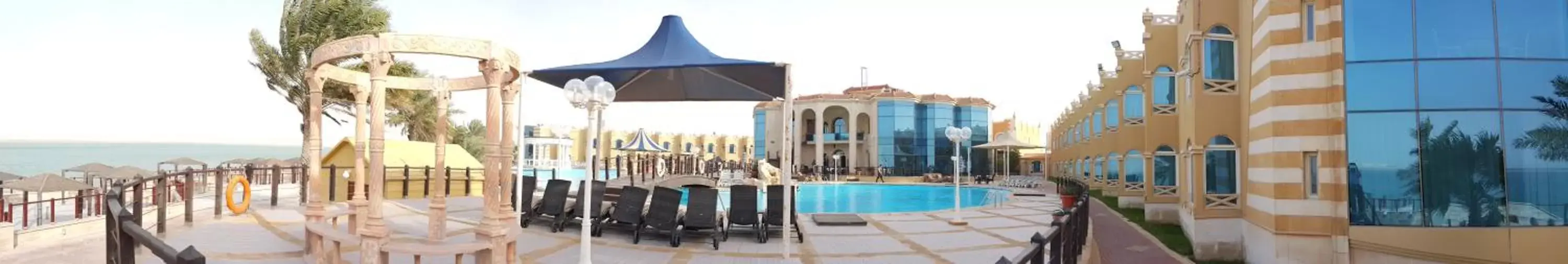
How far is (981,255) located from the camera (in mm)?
8195

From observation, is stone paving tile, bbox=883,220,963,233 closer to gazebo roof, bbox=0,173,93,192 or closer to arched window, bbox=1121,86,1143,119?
arched window, bbox=1121,86,1143,119

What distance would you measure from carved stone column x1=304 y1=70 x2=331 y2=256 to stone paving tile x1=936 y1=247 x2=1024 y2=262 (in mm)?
6066

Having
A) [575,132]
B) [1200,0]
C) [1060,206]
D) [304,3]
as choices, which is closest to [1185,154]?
[1200,0]

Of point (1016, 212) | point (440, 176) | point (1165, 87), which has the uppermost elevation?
point (1165, 87)

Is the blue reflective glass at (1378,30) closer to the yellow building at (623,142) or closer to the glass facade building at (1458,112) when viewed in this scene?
the glass facade building at (1458,112)

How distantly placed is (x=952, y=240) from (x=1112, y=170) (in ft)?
48.0

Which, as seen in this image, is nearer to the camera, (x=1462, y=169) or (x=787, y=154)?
(x=1462, y=169)

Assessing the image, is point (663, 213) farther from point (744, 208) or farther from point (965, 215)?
point (965, 215)

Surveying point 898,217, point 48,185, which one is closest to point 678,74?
point 898,217

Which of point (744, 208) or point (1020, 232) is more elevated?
point (744, 208)

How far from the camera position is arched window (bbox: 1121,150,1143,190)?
17562 millimetres

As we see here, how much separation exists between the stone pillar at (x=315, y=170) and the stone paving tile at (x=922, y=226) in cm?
712

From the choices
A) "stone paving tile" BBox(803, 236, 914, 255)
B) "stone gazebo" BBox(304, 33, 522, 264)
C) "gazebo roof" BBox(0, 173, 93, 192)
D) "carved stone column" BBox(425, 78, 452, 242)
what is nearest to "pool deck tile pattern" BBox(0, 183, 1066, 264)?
"stone paving tile" BBox(803, 236, 914, 255)

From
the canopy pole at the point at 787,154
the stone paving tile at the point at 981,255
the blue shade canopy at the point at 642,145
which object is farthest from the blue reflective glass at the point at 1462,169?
the blue shade canopy at the point at 642,145
